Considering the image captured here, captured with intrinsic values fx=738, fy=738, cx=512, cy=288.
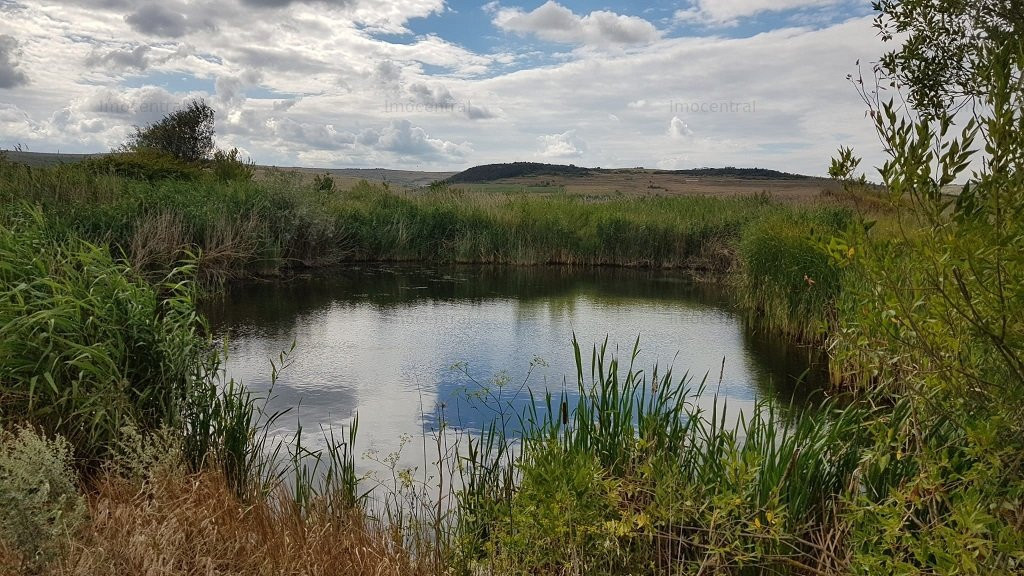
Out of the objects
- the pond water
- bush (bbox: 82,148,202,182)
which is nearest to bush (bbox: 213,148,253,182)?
bush (bbox: 82,148,202,182)

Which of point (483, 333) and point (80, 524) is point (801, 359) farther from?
point (80, 524)

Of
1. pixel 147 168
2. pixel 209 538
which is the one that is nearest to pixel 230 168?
pixel 147 168

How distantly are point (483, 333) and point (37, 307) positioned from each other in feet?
22.5

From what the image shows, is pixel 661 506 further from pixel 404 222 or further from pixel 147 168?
pixel 147 168

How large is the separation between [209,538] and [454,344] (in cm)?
701

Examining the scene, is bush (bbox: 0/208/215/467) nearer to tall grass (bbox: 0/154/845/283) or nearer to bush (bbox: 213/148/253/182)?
tall grass (bbox: 0/154/845/283)

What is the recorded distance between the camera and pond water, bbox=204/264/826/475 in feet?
24.1

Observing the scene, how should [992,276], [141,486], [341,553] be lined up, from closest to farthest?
[992,276] < [341,553] < [141,486]

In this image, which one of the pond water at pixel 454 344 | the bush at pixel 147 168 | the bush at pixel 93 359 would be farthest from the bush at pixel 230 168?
the bush at pixel 93 359

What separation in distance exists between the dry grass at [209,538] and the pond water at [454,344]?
54.5 inches

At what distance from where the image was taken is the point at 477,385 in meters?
8.14

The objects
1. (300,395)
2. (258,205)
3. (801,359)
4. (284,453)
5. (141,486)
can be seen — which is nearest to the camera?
(141,486)

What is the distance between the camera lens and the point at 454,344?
1046 centimetres

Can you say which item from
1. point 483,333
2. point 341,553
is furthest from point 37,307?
point 483,333
